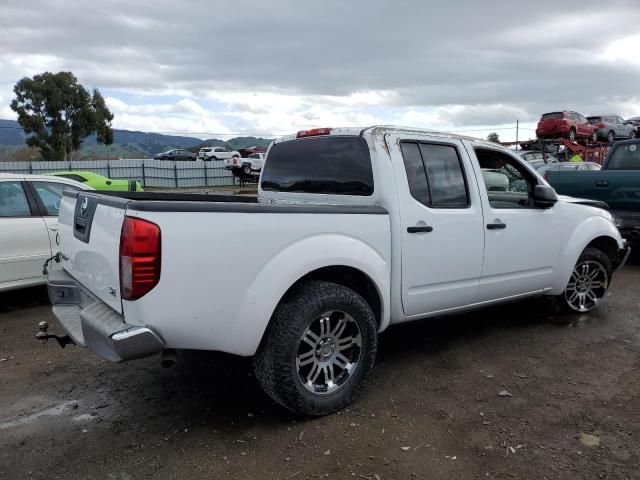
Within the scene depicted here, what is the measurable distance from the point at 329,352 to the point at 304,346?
0.21 m

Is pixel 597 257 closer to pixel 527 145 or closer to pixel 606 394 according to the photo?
pixel 606 394

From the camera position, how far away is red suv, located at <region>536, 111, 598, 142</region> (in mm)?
24844

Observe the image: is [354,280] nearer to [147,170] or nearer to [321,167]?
[321,167]

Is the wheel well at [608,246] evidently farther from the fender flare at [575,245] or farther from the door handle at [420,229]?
the door handle at [420,229]

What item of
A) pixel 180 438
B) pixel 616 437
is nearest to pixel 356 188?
pixel 180 438

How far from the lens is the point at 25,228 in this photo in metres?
5.71

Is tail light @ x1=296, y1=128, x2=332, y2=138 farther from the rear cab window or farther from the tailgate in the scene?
the tailgate

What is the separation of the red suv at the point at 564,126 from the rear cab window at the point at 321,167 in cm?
2370

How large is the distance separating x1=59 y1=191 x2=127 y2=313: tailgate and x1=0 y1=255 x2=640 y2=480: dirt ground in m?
→ 0.87

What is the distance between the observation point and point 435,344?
15.6 feet

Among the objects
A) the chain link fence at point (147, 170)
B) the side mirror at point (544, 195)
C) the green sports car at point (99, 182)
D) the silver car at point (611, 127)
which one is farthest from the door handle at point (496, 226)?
the chain link fence at point (147, 170)

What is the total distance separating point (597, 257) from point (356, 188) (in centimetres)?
300

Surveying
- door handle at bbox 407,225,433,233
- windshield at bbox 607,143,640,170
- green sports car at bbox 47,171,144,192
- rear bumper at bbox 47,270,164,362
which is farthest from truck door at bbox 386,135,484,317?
green sports car at bbox 47,171,144,192

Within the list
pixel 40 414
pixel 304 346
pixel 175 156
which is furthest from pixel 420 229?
pixel 175 156
